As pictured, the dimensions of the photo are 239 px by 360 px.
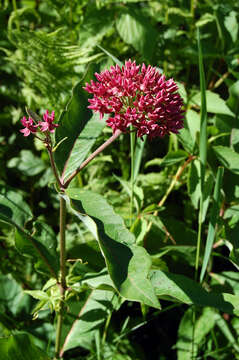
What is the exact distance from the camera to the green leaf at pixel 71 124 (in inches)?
59.4

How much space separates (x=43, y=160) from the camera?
2.52 m

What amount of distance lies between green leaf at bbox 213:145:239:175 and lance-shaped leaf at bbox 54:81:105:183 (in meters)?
0.63

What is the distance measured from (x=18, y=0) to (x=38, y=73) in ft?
3.99

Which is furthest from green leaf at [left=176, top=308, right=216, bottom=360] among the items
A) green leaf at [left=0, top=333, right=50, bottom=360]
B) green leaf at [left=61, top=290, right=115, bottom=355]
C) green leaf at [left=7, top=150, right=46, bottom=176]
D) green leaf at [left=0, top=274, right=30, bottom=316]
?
green leaf at [left=7, top=150, right=46, bottom=176]

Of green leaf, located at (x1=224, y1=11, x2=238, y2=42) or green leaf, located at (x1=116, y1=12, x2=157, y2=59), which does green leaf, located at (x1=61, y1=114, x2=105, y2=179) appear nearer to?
green leaf, located at (x1=116, y1=12, x2=157, y2=59)

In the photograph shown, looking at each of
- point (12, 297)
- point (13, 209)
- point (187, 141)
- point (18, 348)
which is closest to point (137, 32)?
point (187, 141)

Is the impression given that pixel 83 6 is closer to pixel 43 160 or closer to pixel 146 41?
pixel 146 41

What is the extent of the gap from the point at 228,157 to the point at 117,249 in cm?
92

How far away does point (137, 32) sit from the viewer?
7.41 feet

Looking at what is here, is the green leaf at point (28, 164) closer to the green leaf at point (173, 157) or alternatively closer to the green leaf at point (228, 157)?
the green leaf at point (173, 157)

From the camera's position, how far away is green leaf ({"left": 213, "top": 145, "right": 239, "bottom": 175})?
191 cm

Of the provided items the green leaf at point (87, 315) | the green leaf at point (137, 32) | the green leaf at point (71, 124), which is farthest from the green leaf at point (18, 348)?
the green leaf at point (137, 32)

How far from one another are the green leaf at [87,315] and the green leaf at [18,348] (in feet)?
0.73

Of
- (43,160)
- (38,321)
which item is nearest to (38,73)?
(43,160)
